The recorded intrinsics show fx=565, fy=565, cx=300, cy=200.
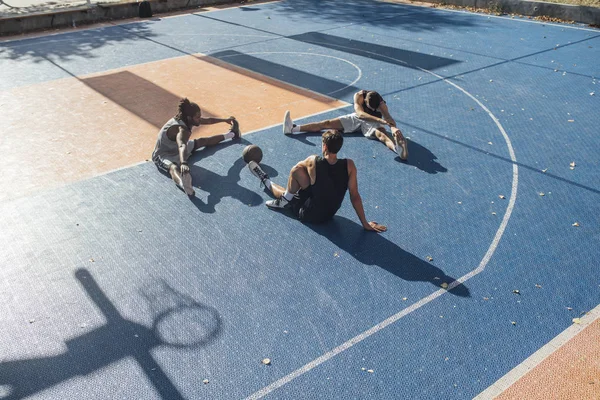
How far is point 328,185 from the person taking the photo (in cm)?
638

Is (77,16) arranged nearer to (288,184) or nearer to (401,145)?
(401,145)

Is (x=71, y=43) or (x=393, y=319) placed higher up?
(x=71, y=43)

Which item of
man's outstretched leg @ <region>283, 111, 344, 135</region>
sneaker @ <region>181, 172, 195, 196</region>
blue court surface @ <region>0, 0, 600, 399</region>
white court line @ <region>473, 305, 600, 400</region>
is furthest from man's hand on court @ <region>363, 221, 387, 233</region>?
man's outstretched leg @ <region>283, 111, 344, 135</region>

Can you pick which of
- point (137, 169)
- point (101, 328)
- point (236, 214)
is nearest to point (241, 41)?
point (137, 169)

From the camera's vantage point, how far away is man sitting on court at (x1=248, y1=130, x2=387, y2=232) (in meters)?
6.31

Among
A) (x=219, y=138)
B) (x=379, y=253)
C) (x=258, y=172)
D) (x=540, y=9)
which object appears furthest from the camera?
(x=540, y=9)

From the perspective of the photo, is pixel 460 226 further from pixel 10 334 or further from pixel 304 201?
pixel 10 334

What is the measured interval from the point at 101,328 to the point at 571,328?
4307 millimetres

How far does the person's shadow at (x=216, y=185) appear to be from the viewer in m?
7.33

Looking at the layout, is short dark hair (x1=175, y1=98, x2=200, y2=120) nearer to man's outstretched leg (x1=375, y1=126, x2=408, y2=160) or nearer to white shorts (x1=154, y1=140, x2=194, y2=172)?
white shorts (x1=154, y1=140, x2=194, y2=172)

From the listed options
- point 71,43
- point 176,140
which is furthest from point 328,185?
point 71,43

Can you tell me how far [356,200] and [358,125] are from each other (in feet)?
10.5

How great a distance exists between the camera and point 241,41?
1567 cm

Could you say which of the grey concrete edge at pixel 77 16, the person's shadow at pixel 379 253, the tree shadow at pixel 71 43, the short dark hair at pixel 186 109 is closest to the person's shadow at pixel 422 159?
the person's shadow at pixel 379 253
